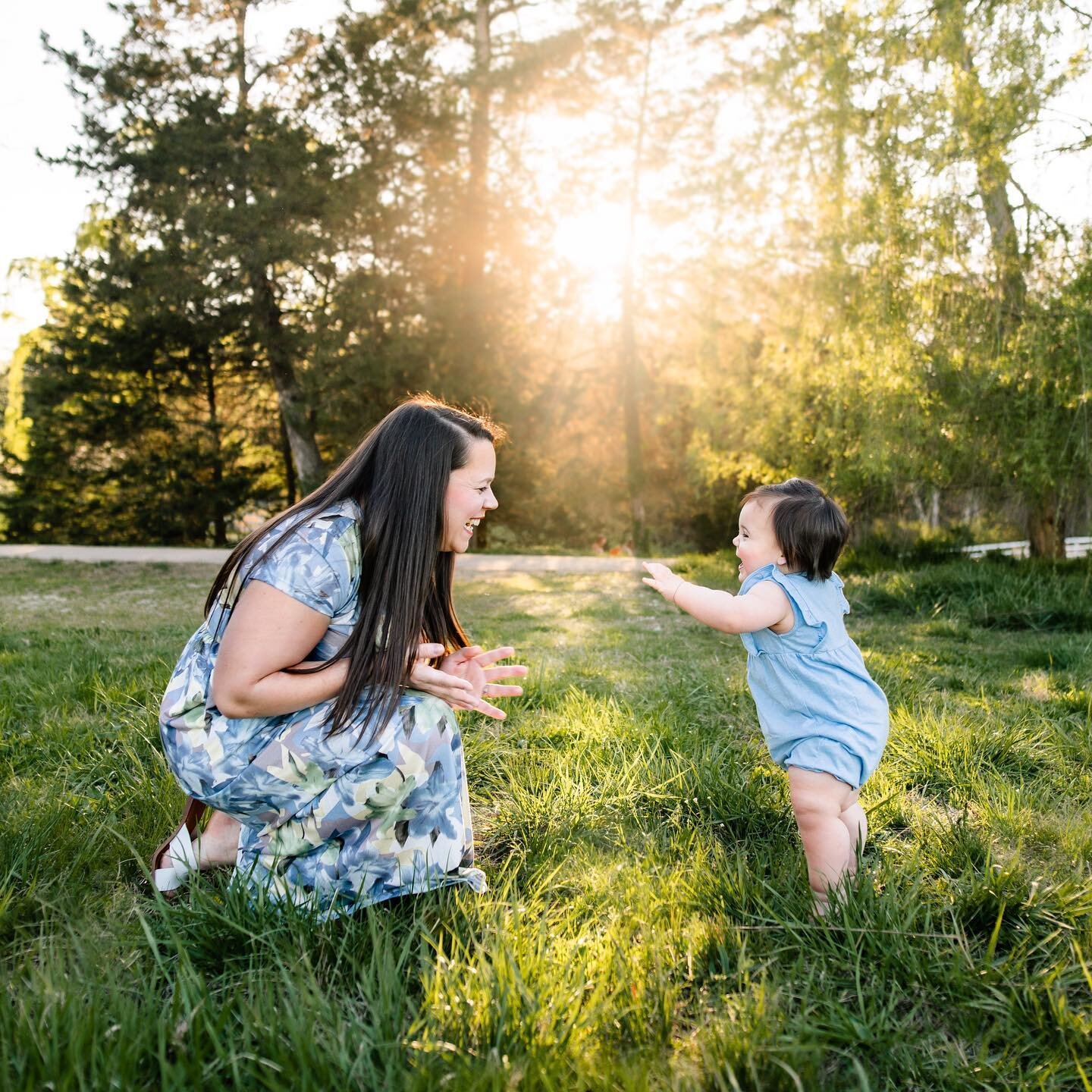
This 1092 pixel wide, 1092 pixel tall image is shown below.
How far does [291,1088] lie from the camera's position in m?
1.36

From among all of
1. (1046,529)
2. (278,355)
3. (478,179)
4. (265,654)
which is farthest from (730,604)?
(278,355)

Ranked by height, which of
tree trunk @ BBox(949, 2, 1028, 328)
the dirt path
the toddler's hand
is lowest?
the dirt path

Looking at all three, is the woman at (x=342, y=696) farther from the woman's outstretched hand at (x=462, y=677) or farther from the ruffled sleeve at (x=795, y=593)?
the ruffled sleeve at (x=795, y=593)

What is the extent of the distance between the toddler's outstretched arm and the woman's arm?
887 millimetres

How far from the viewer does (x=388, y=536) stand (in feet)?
6.89

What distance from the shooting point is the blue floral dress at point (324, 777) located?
1975 mm

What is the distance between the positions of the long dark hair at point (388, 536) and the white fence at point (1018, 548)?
7.62 metres

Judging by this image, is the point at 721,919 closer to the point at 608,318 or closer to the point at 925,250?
the point at 925,250

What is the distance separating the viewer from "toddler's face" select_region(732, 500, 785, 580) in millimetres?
2408

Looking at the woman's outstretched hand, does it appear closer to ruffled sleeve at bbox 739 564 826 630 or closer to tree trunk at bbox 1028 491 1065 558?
ruffled sleeve at bbox 739 564 826 630

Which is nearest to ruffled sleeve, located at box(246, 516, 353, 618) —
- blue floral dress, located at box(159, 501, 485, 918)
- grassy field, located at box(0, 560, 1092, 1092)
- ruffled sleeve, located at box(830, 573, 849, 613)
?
blue floral dress, located at box(159, 501, 485, 918)

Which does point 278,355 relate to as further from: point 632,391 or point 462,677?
point 462,677

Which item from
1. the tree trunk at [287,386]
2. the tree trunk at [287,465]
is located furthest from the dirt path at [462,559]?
the tree trunk at [287,465]

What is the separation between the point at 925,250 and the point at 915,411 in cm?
135
